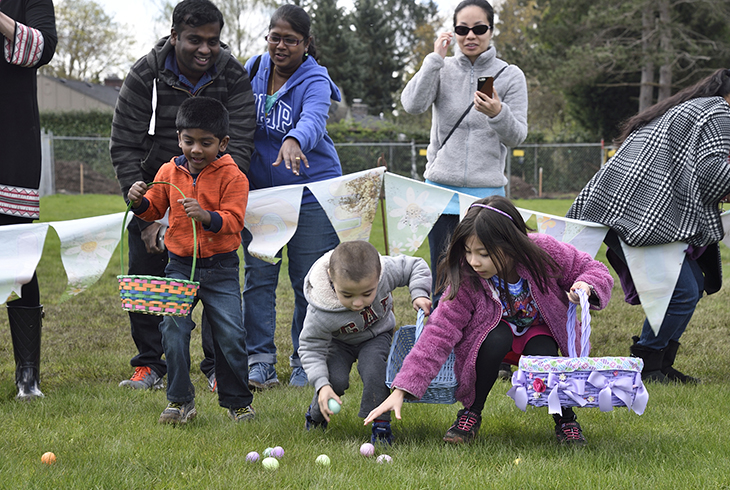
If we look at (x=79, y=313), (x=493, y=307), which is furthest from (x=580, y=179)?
(x=493, y=307)

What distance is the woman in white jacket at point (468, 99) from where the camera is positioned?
4496 millimetres

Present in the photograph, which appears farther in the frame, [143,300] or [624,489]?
[143,300]

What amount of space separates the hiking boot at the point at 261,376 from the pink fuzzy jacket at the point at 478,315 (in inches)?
62.6

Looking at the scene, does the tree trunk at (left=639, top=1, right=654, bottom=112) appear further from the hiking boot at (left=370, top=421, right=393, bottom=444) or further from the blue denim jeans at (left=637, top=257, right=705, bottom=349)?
the hiking boot at (left=370, top=421, right=393, bottom=444)

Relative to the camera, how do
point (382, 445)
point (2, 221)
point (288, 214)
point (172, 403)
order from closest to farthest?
1. point (382, 445)
2. point (172, 403)
3. point (2, 221)
4. point (288, 214)

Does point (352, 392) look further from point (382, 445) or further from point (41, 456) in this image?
point (41, 456)

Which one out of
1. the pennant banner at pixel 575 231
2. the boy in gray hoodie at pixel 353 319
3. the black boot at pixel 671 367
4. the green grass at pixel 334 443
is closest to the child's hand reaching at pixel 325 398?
the boy in gray hoodie at pixel 353 319

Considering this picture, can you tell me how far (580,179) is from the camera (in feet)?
85.4

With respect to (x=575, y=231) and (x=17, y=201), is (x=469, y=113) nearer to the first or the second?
(x=575, y=231)

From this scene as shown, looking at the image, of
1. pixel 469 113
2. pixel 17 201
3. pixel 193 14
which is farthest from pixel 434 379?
pixel 17 201

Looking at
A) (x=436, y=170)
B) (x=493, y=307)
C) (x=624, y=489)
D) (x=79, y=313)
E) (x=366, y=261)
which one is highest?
(x=436, y=170)

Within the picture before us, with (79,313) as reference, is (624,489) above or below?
above

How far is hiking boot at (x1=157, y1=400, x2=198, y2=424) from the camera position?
3.65 metres

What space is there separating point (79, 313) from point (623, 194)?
5.30 metres
